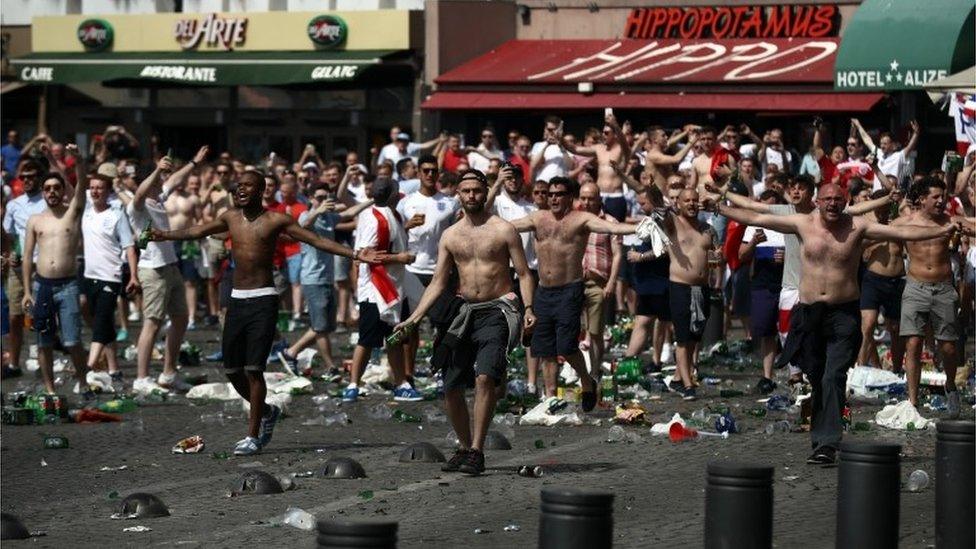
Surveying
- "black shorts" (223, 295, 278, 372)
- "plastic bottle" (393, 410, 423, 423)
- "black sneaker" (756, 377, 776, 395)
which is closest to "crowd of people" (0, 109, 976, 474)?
"black shorts" (223, 295, 278, 372)

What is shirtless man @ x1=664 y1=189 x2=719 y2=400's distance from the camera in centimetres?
1697

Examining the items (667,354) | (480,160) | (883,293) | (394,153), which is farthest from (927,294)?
(394,153)

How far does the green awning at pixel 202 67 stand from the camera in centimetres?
3434

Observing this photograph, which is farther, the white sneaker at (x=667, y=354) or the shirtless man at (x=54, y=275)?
the white sneaker at (x=667, y=354)

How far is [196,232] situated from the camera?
14086mm

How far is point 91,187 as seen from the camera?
17.3m

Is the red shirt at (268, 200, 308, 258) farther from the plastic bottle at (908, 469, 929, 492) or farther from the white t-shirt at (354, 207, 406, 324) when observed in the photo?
the plastic bottle at (908, 469, 929, 492)

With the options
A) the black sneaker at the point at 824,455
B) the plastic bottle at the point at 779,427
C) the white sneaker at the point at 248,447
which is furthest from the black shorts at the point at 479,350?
the plastic bottle at the point at 779,427

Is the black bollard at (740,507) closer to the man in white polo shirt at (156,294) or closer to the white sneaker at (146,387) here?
the white sneaker at (146,387)

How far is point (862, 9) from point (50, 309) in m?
12.4

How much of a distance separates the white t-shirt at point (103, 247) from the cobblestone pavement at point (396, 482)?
1717 millimetres

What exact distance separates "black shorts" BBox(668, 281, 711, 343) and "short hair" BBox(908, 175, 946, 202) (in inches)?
86.0

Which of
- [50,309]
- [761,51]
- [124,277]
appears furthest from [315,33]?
[50,309]

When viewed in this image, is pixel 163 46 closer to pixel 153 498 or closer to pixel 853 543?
pixel 153 498
